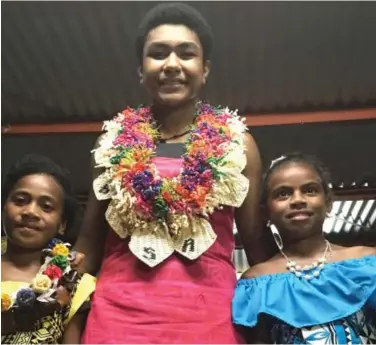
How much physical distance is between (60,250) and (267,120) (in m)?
1.38

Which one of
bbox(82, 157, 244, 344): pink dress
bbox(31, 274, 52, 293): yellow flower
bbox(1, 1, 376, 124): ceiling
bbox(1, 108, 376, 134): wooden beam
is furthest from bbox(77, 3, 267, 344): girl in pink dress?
bbox(1, 108, 376, 134): wooden beam

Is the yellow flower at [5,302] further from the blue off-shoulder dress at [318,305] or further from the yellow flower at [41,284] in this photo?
the blue off-shoulder dress at [318,305]

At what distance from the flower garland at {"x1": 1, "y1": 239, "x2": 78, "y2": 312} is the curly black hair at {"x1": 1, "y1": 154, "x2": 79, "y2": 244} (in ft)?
0.54

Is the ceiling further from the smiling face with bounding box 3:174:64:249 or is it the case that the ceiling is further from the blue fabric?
the blue fabric

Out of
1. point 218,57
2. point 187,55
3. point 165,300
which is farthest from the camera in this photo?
point 218,57

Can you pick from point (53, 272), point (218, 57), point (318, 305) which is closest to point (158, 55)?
point (53, 272)

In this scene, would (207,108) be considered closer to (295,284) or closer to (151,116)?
(151,116)

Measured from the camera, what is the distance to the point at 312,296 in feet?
4.45

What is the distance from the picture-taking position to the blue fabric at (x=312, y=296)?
1.33 metres

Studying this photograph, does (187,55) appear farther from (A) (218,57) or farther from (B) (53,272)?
(A) (218,57)

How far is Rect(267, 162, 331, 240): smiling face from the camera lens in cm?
147

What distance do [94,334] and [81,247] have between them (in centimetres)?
25

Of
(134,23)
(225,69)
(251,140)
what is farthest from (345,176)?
(251,140)

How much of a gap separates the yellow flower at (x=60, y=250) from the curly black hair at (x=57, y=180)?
17 centimetres
